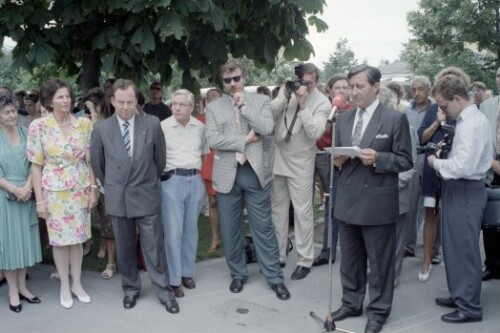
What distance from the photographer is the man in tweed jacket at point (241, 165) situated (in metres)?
5.03

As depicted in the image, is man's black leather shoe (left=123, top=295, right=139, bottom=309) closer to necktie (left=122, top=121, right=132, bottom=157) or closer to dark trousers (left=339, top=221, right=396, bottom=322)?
necktie (left=122, top=121, right=132, bottom=157)

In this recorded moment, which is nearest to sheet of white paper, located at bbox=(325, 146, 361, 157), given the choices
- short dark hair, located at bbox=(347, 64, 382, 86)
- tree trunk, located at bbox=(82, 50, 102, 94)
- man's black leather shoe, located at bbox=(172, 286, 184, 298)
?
short dark hair, located at bbox=(347, 64, 382, 86)

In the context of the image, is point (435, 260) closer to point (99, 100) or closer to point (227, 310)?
point (227, 310)

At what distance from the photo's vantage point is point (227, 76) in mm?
5074

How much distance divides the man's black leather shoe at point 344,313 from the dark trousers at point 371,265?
0.03 meters

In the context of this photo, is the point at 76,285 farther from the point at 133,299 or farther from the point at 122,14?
the point at 122,14

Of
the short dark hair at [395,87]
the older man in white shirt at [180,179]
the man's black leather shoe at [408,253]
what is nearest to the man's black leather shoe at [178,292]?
the older man in white shirt at [180,179]

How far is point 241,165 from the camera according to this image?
5125mm

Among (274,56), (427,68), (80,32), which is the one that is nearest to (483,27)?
(427,68)

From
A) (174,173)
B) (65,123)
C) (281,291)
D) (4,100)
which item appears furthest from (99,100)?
(281,291)

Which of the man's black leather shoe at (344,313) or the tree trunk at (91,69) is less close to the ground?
the tree trunk at (91,69)

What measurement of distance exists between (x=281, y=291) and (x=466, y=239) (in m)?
1.68

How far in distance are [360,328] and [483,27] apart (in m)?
17.7

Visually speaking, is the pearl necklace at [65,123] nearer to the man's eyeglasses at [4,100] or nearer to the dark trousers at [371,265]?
the man's eyeglasses at [4,100]
